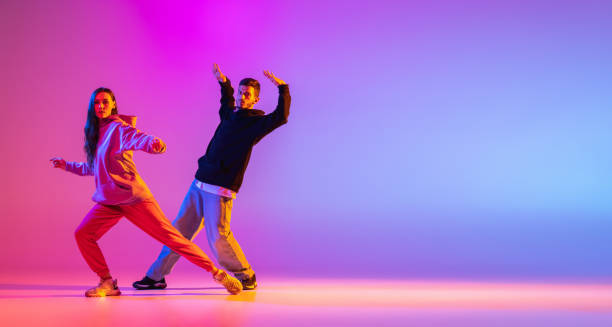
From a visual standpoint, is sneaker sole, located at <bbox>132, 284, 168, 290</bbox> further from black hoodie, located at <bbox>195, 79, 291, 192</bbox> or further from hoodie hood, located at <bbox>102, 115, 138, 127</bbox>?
hoodie hood, located at <bbox>102, 115, 138, 127</bbox>

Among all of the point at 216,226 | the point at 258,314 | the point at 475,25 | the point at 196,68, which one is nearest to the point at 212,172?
the point at 216,226

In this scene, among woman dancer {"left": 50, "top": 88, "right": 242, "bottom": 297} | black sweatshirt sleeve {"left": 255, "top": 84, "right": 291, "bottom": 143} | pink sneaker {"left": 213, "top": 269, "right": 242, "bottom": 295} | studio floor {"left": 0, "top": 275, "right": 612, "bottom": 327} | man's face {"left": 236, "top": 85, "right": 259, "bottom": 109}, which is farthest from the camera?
man's face {"left": 236, "top": 85, "right": 259, "bottom": 109}

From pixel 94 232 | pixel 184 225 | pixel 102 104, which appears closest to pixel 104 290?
pixel 94 232

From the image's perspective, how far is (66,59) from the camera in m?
7.63

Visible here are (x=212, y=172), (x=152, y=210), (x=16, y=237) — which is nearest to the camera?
(x=152, y=210)

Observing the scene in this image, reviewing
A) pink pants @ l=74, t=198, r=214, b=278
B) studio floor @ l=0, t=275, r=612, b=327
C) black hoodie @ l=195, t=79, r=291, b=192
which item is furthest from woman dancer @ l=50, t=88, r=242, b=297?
black hoodie @ l=195, t=79, r=291, b=192

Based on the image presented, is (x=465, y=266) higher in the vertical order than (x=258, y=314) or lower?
higher

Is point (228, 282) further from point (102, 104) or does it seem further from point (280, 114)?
point (102, 104)

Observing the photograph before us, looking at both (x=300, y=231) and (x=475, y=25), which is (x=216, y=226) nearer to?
(x=300, y=231)

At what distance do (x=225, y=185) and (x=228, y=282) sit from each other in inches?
24.8

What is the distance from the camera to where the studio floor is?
302cm

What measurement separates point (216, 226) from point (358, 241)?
2.86 m

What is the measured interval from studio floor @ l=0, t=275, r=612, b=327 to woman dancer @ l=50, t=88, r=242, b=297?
0.23 m

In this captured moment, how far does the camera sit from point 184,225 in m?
4.29
